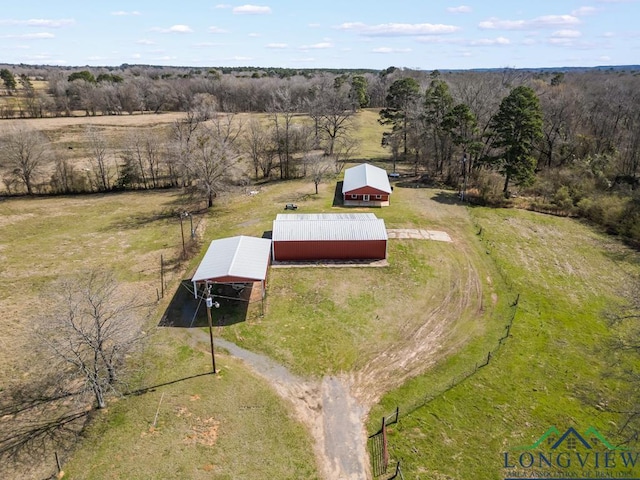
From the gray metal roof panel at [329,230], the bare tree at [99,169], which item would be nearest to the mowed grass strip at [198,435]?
the gray metal roof panel at [329,230]

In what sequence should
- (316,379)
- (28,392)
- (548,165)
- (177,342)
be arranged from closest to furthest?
(28,392) < (316,379) < (177,342) < (548,165)

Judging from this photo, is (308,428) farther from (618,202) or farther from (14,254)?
(618,202)

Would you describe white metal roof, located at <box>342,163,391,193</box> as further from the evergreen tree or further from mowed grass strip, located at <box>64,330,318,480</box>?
mowed grass strip, located at <box>64,330,318,480</box>

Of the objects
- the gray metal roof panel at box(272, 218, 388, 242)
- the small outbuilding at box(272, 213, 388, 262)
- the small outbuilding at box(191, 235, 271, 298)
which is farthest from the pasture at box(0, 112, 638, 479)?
the gray metal roof panel at box(272, 218, 388, 242)

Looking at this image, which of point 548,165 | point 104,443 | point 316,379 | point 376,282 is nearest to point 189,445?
point 104,443

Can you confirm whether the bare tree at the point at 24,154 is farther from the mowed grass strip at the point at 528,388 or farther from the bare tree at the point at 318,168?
the mowed grass strip at the point at 528,388

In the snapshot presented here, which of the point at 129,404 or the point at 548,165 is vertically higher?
the point at 548,165
